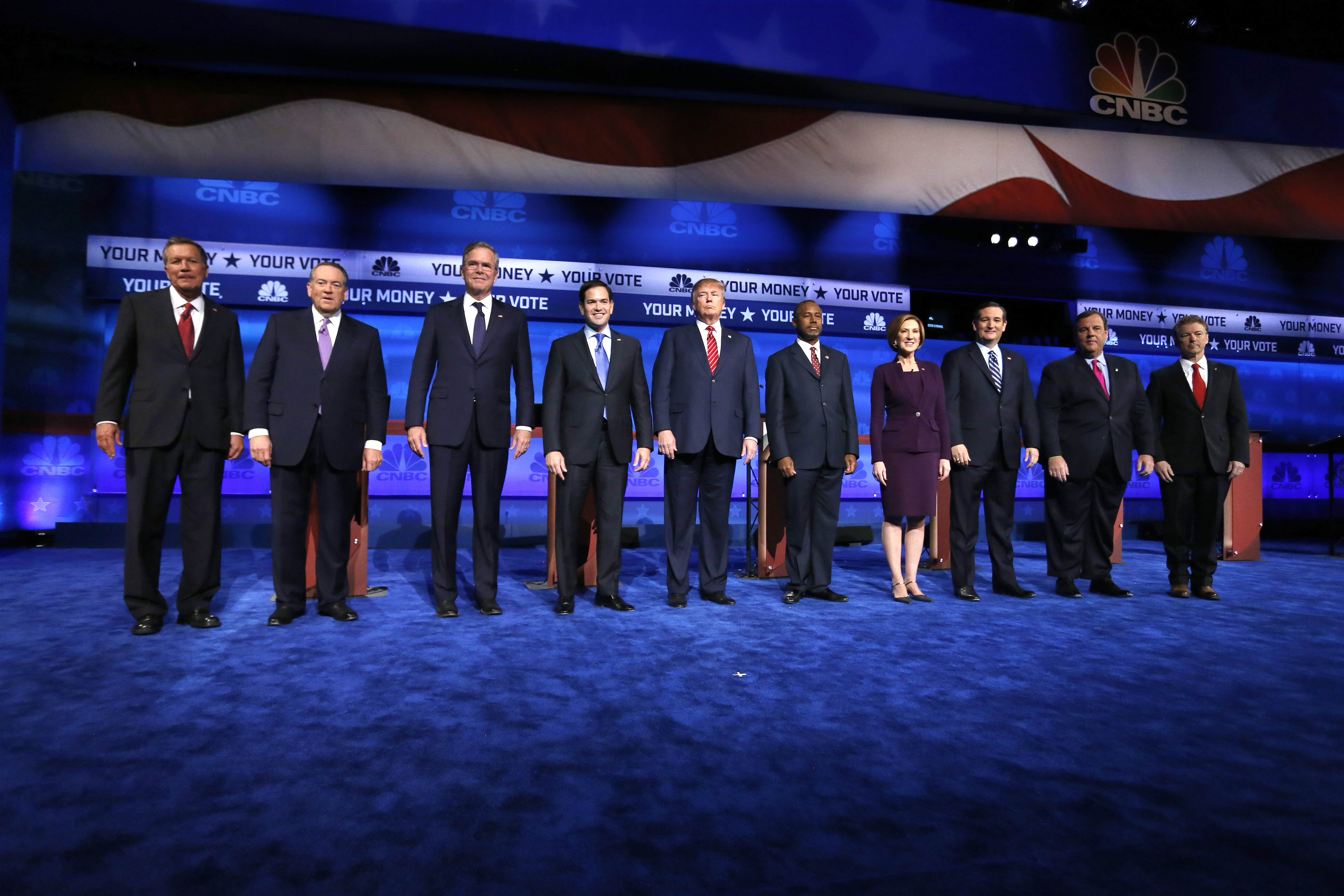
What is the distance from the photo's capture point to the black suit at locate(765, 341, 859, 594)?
376cm

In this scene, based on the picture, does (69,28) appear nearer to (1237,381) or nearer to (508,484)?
(508,484)

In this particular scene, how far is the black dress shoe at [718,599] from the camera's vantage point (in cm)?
369

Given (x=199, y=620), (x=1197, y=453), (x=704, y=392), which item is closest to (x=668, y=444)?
(x=704, y=392)

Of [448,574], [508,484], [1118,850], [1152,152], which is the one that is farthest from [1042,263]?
[1118,850]

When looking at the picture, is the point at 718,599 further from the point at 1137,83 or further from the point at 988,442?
the point at 1137,83

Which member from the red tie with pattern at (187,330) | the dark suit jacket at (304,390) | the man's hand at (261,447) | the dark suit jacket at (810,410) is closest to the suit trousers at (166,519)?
the man's hand at (261,447)

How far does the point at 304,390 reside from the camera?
3.14 metres

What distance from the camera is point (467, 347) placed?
10.8ft

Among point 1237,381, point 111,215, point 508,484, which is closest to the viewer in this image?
point 1237,381

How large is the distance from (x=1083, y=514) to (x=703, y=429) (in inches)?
85.2

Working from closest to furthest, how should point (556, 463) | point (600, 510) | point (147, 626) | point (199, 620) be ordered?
point (147, 626), point (199, 620), point (556, 463), point (600, 510)

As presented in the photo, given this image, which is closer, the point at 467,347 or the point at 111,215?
the point at 467,347

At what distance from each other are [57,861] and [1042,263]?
800 centimetres

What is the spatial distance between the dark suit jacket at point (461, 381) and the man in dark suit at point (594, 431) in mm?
208
